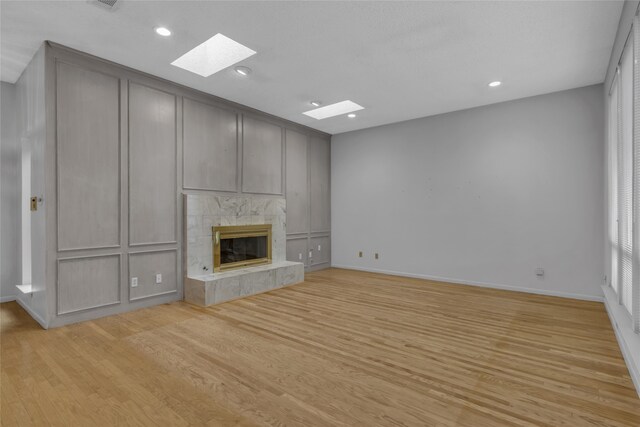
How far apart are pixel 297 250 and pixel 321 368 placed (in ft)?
13.0

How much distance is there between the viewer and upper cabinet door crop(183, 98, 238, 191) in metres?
4.51

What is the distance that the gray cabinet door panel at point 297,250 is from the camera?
6.21 meters

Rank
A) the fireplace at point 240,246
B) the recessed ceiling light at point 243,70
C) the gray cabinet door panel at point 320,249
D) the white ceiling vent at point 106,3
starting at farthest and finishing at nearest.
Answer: the gray cabinet door panel at point 320,249 < the fireplace at point 240,246 < the recessed ceiling light at point 243,70 < the white ceiling vent at point 106,3

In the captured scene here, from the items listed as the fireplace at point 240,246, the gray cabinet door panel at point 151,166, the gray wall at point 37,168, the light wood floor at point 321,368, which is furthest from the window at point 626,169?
the gray wall at point 37,168

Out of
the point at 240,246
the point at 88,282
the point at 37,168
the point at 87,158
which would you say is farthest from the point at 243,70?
the point at 88,282

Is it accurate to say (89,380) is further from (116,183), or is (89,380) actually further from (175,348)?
(116,183)

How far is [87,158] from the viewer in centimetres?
356

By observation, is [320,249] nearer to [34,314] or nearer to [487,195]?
[487,195]

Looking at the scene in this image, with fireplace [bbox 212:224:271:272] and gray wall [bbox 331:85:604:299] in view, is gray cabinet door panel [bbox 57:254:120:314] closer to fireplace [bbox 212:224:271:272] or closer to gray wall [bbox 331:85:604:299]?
fireplace [bbox 212:224:271:272]

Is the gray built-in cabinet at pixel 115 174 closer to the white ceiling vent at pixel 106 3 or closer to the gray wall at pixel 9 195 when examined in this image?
the gray wall at pixel 9 195

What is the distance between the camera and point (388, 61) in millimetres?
3654

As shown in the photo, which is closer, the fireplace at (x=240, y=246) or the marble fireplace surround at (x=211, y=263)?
the marble fireplace surround at (x=211, y=263)

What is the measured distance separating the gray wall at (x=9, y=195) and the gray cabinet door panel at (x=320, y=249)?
463cm

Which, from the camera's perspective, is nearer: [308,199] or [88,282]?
[88,282]
